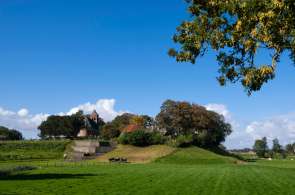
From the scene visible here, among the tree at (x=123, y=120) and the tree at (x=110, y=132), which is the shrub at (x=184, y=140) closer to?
the tree at (x=110, y=132)

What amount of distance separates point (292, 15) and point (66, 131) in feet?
569

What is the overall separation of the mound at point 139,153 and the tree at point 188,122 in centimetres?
1115

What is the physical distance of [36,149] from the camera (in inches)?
5522

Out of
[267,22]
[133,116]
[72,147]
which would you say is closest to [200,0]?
[267,22]

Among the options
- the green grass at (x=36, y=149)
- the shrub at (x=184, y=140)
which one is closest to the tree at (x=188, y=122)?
the shrub at (x=184, y=140)

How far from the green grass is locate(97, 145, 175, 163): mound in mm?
13873

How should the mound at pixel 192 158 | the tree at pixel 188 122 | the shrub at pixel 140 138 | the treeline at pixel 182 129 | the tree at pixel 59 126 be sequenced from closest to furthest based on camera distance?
the mound at pixel 192 158 < the shrub at pixel 140 138 < the treeline at pixel 182 129 < the tree at pixel 188 122 < the tree at pixel 59 126

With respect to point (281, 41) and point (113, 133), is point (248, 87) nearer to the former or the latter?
point (281, 41)

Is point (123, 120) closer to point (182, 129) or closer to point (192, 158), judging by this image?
point (182, 129)

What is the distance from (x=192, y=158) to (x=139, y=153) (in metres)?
14.4

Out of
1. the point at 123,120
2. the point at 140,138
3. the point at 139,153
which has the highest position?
the point at 123,120

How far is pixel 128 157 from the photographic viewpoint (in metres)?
128

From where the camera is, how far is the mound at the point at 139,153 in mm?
125438

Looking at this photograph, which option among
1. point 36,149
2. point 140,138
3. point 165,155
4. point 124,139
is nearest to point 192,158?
point 165,155
